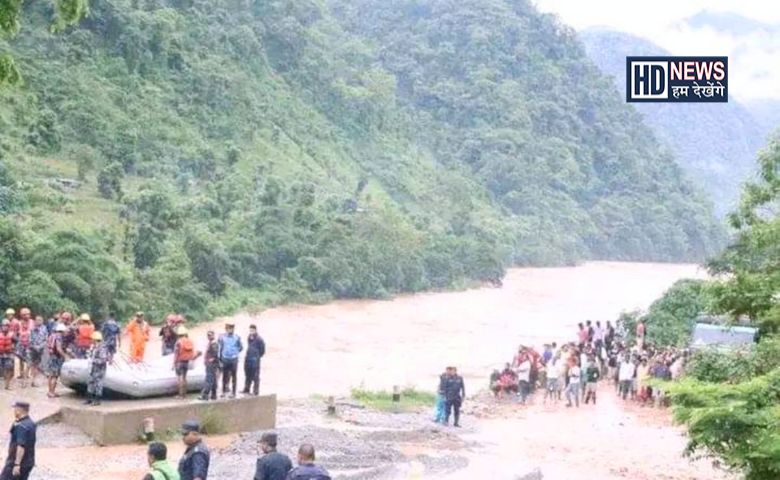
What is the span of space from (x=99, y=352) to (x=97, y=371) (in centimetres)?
32

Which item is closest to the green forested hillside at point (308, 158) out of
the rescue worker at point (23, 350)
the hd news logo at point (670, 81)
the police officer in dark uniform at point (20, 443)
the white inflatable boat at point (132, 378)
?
the rescue worker at point (23, 350)

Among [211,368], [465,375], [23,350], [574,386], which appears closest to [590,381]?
[574,386]

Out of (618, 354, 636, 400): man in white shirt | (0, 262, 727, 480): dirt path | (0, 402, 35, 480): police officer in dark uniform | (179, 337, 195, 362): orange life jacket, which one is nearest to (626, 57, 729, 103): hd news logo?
(0, 262, 727, 480): dirt path

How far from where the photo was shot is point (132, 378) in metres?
14.5

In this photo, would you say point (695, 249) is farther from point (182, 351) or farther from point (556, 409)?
point (182, 351)

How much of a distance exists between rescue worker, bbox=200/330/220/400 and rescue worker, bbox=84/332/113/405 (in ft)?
4.54

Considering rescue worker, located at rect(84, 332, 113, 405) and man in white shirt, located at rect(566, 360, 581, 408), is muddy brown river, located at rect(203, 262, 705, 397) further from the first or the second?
rescue worker, located at rect(84, 332, 113, 405)

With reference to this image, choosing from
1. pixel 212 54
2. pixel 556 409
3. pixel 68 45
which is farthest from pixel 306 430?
pixel 212 54

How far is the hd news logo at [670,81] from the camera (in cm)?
1272

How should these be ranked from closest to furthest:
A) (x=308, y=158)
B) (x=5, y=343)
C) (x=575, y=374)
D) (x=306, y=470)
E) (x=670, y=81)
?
1. (x=306, y=470)
2. (x=670, y=81)
3. (x=5, y=343)
4. (x=575, y=374)
5. (x=308, y=158)

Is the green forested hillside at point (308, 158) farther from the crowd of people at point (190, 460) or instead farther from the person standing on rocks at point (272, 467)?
the person standing on rocks at point (272, 467)

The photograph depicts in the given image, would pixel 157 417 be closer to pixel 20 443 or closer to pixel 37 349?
pixel 37 349

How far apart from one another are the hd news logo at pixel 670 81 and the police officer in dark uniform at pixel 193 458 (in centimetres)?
759

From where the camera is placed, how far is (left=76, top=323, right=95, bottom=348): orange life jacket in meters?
15.8
